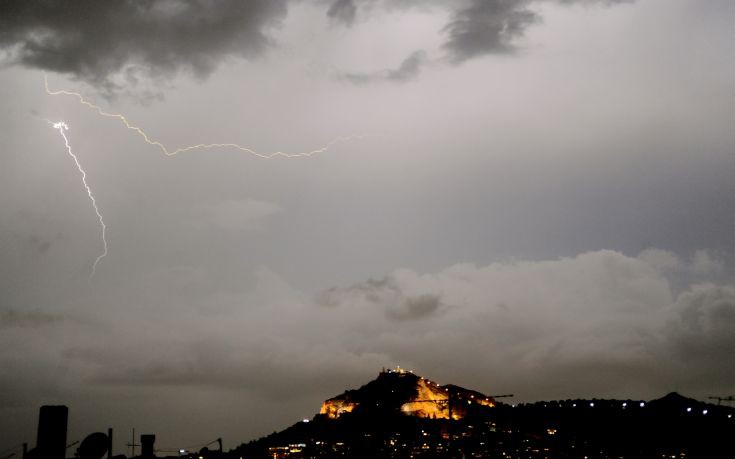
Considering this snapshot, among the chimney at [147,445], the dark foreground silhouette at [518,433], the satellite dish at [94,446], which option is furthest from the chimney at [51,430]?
the dark foreground silhouette at [518,433]

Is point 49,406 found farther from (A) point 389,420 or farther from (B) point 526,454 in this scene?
(A) point 389,420

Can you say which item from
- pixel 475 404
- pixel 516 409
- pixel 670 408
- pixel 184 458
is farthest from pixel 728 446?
pixel 475 404

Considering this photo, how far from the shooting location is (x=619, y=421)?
110 m

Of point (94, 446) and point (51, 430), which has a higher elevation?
point (51, 430)

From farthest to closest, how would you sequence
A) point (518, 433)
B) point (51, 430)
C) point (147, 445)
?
point (518, 433) < point (147, 445) < point (51, 430)

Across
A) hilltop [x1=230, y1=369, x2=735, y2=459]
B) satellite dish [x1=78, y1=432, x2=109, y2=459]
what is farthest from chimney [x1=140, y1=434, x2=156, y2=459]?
hilltop [x1=230, y1=369, x2=735, y2=459]

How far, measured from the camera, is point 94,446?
8242mm

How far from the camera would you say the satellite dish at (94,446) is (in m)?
8.18

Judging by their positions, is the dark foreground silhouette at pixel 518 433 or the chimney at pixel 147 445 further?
the dark foreground silhouette at pixel 518 433

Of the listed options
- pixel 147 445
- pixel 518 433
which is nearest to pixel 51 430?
pixel 147 445

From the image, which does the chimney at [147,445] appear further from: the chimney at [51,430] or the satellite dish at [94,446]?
the chimney at [51,430]

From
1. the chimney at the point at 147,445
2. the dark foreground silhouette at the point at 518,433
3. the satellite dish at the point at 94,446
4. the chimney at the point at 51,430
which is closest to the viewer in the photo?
the chimney at the point at 51,430

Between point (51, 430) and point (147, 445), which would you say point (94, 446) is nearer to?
point (51, 430)

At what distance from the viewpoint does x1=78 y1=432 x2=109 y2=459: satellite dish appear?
26.8 ft
